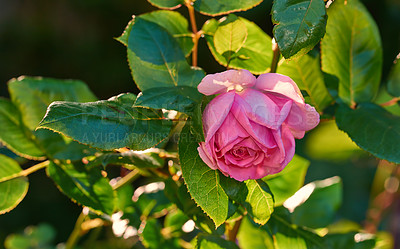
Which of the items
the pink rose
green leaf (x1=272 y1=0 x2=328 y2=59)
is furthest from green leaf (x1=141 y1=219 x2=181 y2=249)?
green leaf (x1=272 y1=0 x2=328 y2=59)

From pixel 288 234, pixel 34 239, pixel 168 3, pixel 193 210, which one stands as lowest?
pixel 34 239

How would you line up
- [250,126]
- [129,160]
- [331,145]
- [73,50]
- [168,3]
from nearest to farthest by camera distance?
[250,126] < [129,160] < [168,3] < [331,145] < [73,50]

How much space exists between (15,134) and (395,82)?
2.16 feet

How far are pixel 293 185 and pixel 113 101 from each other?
1.27 ft

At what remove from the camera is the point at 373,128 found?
57 centimetres

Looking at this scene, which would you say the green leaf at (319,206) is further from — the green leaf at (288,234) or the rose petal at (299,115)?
the rose petal at (299,115)

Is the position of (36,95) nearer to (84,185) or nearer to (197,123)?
(84,185)

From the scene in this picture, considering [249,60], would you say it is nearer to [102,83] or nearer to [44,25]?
[102,83]

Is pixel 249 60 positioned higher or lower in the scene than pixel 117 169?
higher

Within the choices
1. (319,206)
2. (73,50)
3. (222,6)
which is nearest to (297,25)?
(222,6)

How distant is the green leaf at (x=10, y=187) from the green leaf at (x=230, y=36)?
1.30 feet

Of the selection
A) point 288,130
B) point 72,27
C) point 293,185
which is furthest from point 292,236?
point 72,27

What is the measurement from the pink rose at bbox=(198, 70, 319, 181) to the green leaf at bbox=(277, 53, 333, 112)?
140mm

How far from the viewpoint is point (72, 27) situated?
2.73m
